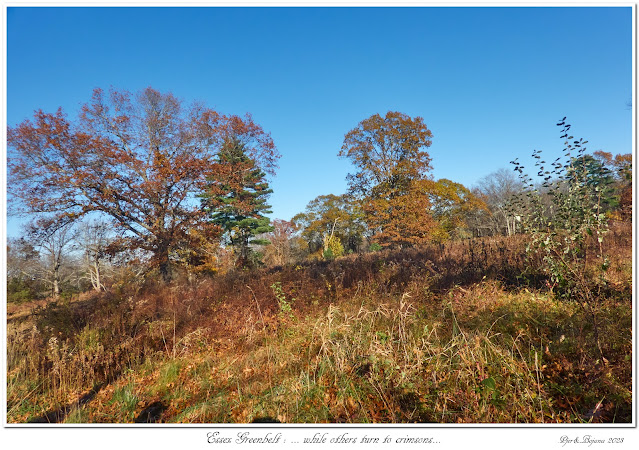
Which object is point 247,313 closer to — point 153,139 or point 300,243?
point 153,139

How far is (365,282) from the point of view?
5809 mm

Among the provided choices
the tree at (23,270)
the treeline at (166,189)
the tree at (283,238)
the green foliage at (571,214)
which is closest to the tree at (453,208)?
the treeline at (166,189)

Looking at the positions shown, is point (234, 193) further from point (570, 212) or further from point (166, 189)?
point (570, 212)

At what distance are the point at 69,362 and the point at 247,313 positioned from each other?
2.71 m

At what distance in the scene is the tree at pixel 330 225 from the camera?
90.5 ft

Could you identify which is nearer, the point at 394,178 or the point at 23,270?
the point at 23,270

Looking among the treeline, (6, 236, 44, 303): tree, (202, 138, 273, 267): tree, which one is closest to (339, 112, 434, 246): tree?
the treeline

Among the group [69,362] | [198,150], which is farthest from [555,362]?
[198,150]

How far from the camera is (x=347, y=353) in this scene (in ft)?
10.3

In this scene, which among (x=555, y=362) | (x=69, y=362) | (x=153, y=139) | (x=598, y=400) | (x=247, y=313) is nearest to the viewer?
(x=598, y=400)

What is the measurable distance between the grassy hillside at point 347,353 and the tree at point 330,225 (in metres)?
21.2

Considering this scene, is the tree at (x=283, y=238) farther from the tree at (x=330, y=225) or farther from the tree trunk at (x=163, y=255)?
the tree trunk at (x=163, y=255)

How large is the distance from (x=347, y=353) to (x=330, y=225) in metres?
25.6

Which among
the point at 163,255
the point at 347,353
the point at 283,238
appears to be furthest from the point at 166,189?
the point at 283,238
